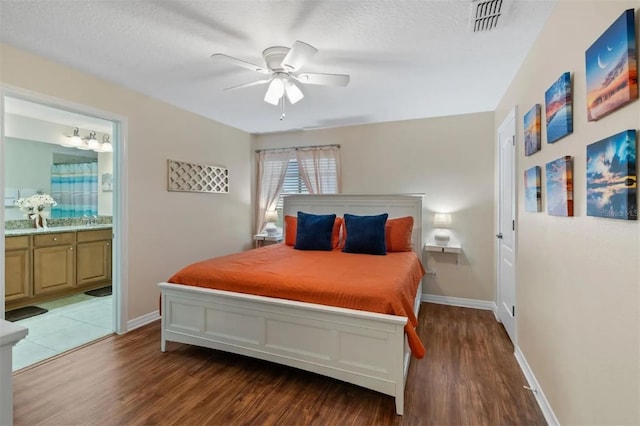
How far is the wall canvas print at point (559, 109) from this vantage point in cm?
151

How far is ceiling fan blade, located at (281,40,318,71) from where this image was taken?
1813 millimetres

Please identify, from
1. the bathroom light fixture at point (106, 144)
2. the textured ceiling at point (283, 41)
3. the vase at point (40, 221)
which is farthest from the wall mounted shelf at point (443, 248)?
the vase at point (40, 221)

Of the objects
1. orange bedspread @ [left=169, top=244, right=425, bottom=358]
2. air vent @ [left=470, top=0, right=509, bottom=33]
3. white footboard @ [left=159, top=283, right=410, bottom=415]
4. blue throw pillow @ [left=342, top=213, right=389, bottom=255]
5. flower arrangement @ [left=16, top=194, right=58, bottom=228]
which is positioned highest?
air vent @ [left=470, top=0, right=509, bottom=33]

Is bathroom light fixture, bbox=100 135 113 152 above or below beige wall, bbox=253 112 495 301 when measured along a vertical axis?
above

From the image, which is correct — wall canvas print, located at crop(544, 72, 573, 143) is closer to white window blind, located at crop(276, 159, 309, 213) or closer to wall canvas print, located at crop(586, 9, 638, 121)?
wall canvas print, located at crop(586, 9, 638, 121)

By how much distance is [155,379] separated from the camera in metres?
2.16

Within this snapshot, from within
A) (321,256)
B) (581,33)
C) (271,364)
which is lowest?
(271,364)

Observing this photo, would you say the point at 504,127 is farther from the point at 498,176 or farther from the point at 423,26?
the point at 423,26

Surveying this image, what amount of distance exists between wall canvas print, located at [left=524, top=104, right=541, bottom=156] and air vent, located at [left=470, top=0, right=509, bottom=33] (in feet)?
2.03

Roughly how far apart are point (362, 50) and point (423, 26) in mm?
465

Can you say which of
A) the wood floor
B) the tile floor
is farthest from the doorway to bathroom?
the wood floor

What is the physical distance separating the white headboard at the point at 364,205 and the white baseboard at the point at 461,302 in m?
0.64

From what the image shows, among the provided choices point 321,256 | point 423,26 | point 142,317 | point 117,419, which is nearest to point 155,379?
point 117,419

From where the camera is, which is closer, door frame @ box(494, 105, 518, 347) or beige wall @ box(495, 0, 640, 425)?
beige wall @ box(495, 0, 640, 425)
